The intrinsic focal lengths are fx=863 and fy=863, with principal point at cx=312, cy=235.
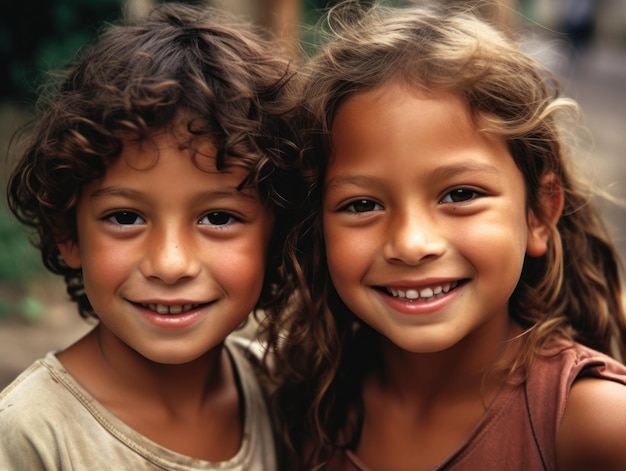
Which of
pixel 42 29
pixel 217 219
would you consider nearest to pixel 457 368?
pixel 217 219

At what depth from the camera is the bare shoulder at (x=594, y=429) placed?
75.7 inches

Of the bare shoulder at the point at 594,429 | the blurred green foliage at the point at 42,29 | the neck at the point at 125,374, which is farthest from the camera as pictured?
the blurred green foliage at the point at 42,29

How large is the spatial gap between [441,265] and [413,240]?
4.1 inches

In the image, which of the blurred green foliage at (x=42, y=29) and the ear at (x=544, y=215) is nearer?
the ear at (x=544, y=215)

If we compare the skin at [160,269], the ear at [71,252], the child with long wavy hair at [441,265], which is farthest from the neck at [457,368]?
the ear at [71,252]

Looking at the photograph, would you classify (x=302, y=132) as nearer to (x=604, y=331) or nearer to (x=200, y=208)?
(x=200, y=208)

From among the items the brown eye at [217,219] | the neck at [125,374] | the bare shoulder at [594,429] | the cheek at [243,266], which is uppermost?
the brown eye at [217,219]

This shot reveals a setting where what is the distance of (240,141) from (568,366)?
95 centimetres

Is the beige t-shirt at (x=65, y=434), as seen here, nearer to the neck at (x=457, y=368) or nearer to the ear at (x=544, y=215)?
the neck at (x=457, y=368)

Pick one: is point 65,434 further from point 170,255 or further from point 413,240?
point 413,240

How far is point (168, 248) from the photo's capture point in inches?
78.6

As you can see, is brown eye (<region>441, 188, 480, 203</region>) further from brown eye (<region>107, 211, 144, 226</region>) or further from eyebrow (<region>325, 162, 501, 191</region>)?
brown eye (<region>107, 211, 144, 226</region>)

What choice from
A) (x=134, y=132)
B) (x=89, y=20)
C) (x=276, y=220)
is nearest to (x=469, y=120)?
(x=276, y=220)

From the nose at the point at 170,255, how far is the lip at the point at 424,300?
0.48m
